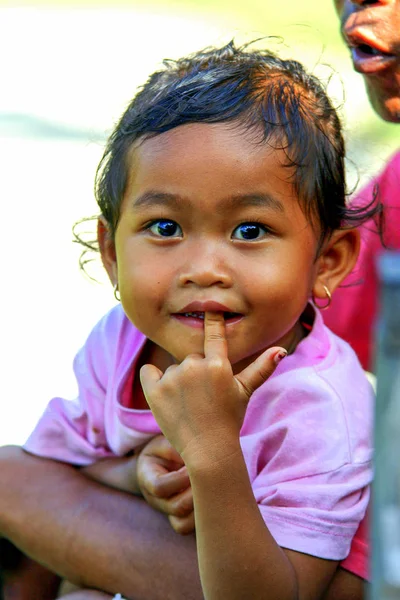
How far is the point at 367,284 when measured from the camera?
10.5 feet

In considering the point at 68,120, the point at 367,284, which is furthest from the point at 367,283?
the point at 68,120

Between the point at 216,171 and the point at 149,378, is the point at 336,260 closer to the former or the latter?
the point at 216,171

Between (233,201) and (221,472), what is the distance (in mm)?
540

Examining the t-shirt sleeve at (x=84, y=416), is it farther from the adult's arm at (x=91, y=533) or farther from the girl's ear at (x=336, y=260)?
the girl's ear at (x=336, y=260)

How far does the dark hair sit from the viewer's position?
2.29m

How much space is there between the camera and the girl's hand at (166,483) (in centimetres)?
230

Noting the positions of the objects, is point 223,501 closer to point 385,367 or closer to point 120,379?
point 120,379

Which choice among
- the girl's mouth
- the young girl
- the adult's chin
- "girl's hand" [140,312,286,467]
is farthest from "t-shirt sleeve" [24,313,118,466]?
the adult's chin

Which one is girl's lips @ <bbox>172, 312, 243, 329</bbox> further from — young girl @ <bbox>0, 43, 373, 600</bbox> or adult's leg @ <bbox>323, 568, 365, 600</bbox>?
adult's leg @ <bbox>323, 568, 365, 600</bbox>

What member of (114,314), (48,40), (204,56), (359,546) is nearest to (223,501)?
(359,546)

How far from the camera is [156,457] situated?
2445 millimetres

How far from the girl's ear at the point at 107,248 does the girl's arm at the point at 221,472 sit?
56cm

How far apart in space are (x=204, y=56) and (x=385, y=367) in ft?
5.20

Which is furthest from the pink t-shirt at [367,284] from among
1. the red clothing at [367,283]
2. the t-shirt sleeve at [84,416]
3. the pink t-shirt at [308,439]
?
the t-shirt sleeve at [84,416]
